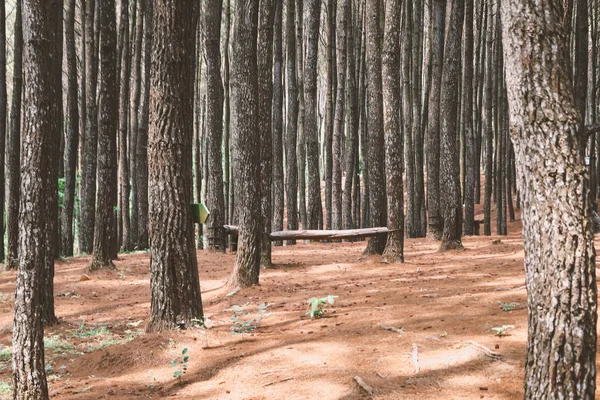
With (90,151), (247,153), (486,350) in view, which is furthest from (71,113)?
(486,350)

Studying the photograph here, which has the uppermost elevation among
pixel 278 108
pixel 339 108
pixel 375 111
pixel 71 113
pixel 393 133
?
pixel 278 108

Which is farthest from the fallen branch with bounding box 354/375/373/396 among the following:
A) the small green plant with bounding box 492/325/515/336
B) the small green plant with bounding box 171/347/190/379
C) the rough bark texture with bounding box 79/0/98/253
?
the rough bark texture with bounding box 79/0/98/253

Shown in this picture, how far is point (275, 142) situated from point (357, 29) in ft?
16.3

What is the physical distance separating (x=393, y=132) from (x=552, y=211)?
6.54m

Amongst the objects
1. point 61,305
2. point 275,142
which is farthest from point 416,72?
point 61,305

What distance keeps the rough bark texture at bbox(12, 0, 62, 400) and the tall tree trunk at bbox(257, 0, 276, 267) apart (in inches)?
164

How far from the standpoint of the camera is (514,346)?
13.5 ft

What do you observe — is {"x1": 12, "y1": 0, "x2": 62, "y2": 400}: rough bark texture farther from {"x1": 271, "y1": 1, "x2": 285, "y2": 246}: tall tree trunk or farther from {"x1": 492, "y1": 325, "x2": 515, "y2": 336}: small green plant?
{"x1": 271, "y1": 1, "x2": 285, "y2": 246}: tall tree trunk

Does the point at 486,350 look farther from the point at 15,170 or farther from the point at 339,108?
the point at 339,108

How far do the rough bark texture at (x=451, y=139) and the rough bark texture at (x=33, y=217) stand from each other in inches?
286

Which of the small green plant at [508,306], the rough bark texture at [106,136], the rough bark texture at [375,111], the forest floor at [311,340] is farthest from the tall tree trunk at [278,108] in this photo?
the small green plant at [508,306]

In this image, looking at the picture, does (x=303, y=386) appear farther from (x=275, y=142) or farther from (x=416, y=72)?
(x=416, y=72)

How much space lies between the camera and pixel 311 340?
196 inches

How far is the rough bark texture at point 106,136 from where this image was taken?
9359 millimetres
